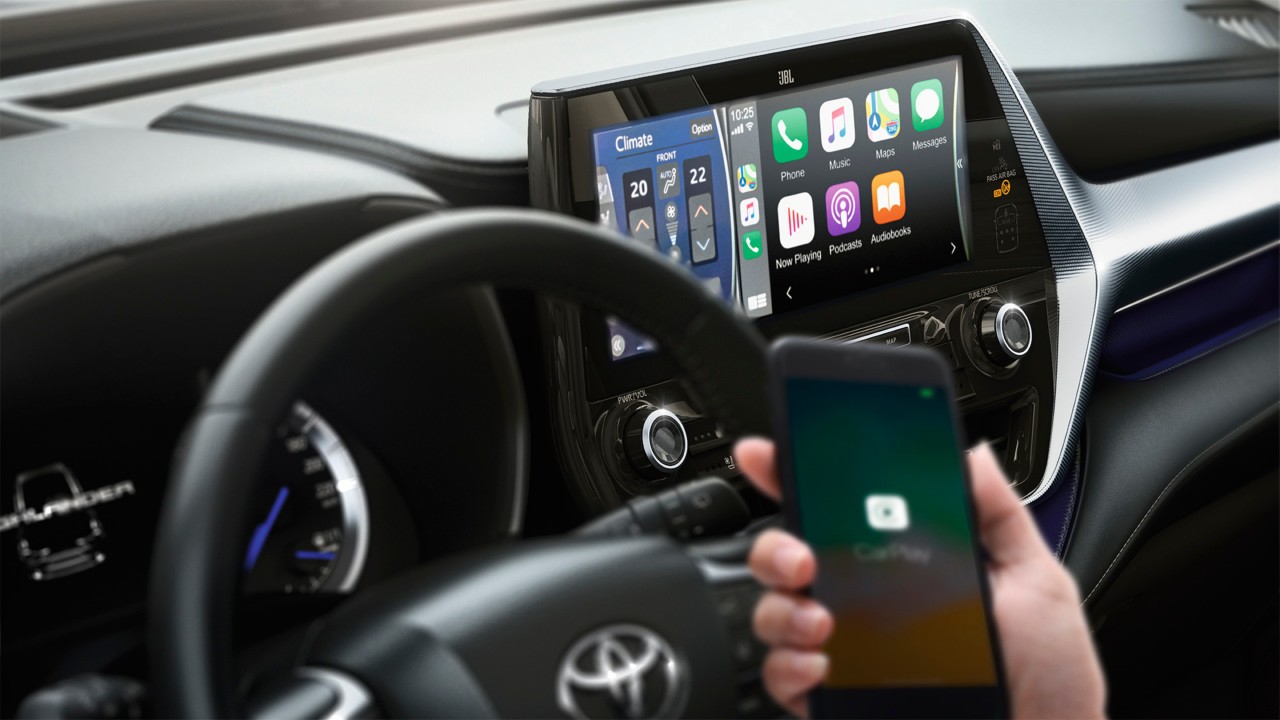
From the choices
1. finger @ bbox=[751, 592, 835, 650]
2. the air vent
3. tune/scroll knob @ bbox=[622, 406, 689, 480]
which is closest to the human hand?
finger @ bbox=[751, 592, 835, 650]

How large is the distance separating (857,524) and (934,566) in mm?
45

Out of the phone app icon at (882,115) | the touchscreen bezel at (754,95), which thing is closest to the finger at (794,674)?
the touchscreen bezel at (754,95)

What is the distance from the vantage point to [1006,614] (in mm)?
702

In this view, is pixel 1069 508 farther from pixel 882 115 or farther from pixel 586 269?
pixel 586 269

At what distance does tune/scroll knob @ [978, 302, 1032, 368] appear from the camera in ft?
4.84

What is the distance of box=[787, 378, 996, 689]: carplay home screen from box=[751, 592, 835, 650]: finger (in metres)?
0.01

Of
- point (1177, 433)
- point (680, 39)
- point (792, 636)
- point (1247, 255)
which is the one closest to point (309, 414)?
point (792, 636)

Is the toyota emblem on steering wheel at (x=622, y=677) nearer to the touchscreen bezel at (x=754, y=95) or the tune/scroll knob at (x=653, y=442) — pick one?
the touchscreen bezel at (x=754, y=95)

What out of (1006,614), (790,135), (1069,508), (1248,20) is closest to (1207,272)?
(1069,508)

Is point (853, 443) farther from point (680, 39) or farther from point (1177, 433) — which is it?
point (1177, 433)

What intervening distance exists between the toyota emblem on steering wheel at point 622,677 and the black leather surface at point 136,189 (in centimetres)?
50

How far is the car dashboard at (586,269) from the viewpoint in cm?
94

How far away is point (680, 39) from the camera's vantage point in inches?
57.4

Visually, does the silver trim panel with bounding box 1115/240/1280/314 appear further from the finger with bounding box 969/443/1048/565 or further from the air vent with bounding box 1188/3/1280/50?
the finger with bounding box 969/443/1048/565
